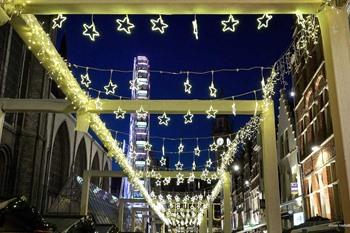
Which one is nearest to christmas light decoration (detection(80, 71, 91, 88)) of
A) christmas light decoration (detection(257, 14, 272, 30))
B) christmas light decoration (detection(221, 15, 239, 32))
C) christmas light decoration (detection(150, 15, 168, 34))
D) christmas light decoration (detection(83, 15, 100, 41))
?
christmas light decoration (detection(83, 15, 100, 41))

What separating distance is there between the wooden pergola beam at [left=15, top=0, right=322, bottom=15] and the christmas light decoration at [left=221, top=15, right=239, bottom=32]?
0.17 meters

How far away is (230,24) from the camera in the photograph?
18.9 feet

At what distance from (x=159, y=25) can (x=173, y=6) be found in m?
0.34

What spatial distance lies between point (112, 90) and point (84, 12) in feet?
12.6

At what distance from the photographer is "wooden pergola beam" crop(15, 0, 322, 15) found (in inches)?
212

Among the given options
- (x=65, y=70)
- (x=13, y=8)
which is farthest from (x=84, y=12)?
(x=65, y=70)

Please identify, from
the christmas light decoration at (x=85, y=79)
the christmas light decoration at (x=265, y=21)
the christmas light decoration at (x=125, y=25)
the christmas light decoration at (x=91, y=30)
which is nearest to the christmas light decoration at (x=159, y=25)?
the christmas light decoration at (x=125, y=25)

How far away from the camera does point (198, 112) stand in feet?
34.9

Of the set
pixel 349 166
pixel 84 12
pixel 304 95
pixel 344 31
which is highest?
pixel 304 95

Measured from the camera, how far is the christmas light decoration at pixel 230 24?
18.7ft

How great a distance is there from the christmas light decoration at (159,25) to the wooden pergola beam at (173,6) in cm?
10

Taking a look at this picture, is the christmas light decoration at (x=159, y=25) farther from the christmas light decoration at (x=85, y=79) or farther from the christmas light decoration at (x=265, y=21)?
the christmas light decoration at (x=85, y=79)

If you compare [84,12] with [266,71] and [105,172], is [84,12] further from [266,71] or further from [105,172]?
[105,172]

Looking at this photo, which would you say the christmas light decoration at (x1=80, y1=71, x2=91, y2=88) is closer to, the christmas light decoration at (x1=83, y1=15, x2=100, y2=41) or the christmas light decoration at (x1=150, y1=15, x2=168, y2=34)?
the christmas light decoration at (x1=83, y1=15, x2=100, y2=41)
